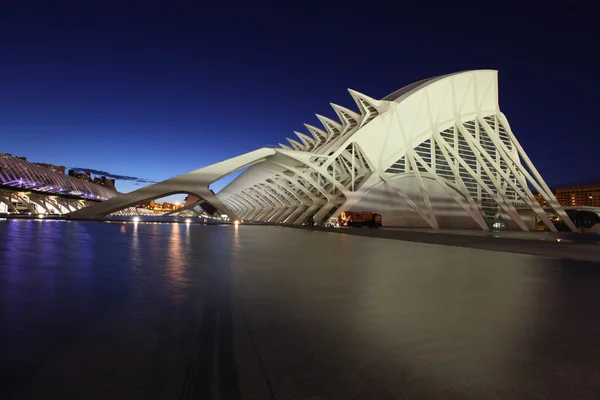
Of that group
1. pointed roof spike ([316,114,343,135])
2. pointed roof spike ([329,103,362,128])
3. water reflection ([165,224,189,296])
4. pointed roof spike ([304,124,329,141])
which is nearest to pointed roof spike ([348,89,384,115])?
pointed roof spike ([329,103,362,128])

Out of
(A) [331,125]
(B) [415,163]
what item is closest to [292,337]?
(B) [415,163]

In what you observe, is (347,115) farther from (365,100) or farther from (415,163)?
(415,163)

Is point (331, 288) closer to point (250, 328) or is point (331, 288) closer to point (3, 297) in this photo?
point (250, 328)

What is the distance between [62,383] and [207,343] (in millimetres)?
1020

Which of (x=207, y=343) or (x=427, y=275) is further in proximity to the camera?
(x=427, y=275)

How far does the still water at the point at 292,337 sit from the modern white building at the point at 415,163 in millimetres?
26568

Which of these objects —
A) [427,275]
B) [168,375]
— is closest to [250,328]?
[168,375]

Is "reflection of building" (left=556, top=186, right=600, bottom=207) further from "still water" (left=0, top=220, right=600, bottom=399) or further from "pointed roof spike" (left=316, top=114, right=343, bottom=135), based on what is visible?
"still water" (left=0, top=220, right=600, bottom=399)

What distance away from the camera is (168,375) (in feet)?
8.01

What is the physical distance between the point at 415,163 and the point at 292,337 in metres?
37.5

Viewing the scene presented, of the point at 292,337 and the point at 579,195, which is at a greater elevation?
the point at 579,195

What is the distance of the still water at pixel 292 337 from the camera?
7.65 feet

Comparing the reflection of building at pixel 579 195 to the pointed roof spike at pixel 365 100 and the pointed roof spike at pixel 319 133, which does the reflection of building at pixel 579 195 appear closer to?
the pointed roof spike at pixel 319 133

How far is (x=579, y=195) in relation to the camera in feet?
531
